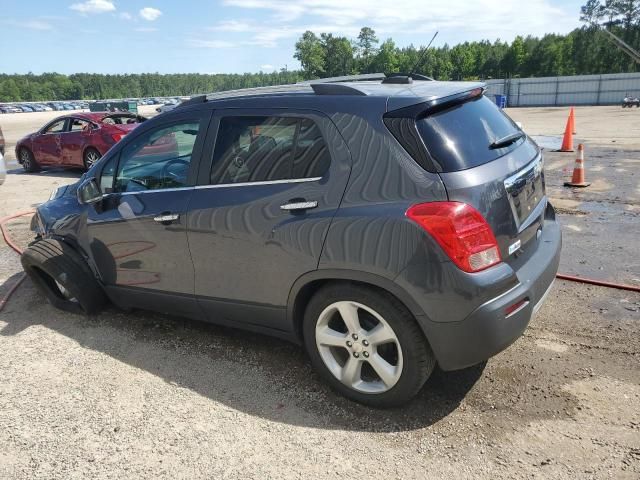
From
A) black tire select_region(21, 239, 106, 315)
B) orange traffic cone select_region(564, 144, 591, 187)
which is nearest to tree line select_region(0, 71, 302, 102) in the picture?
orange traffic cone select_region(564, 144, 591, 187)

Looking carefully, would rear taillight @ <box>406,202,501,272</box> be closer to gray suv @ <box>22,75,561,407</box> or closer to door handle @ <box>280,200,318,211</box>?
gray suv @ <box>22,75,561,407</box>

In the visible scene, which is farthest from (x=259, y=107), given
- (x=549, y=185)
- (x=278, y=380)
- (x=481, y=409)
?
(x=549, y=185)

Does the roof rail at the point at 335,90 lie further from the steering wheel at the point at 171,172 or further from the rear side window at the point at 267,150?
the steering wheel at the point at 171,172

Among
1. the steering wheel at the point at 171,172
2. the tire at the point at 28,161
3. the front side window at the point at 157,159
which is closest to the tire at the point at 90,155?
the tire at the point at 28,161

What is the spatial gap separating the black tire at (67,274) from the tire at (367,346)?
7.15 feet

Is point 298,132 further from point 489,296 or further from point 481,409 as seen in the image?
point 481,409

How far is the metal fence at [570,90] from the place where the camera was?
166 feet

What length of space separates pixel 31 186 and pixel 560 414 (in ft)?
39.4

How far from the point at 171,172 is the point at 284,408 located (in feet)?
5.93

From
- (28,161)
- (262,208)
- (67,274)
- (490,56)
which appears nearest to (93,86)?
(490,56)

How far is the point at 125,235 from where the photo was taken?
Result: 383 cm

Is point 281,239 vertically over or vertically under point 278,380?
over

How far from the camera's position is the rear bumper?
8.25 feet

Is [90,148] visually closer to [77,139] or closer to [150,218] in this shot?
[77,139]
